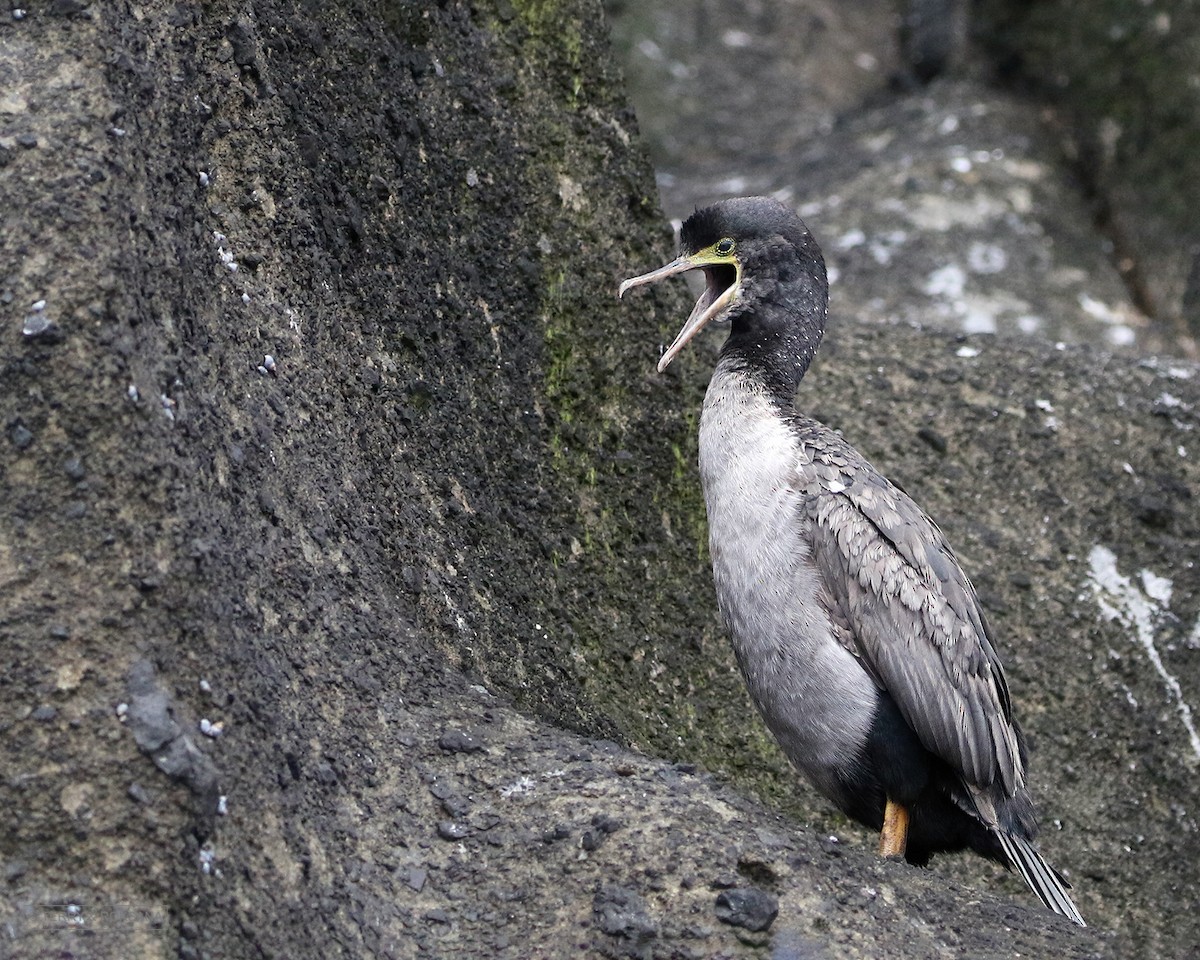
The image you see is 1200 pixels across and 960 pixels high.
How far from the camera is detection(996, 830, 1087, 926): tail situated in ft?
14.8

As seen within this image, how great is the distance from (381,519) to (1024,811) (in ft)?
6.86

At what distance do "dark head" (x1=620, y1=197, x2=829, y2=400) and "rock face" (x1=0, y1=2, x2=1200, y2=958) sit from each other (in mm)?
478

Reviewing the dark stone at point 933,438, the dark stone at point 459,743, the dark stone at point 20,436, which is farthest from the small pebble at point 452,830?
the dark stone at point 933,438

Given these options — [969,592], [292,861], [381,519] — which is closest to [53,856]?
[292,861]

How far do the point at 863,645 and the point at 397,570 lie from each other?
1.33m

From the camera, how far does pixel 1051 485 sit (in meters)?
6.55

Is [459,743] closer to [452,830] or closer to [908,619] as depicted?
[452,830]

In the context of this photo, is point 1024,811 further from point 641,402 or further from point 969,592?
point 641,402

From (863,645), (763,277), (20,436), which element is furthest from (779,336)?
(20,436)

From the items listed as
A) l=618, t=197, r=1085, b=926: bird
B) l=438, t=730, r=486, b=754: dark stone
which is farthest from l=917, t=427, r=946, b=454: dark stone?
l=438, t=730, r=486, b=754: dark stone

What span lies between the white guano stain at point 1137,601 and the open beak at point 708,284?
2132 mm

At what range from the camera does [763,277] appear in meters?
5.05

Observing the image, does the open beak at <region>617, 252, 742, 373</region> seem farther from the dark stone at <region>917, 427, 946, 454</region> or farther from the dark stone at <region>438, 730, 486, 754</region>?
the dark stone at <region>917, 427, 946, 454</region>

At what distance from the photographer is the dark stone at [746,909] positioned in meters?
3.56
